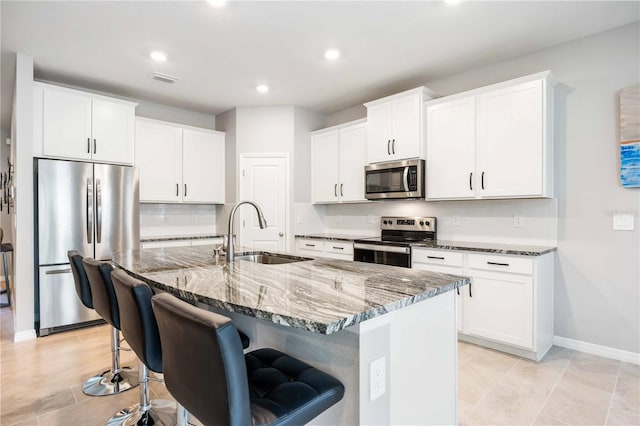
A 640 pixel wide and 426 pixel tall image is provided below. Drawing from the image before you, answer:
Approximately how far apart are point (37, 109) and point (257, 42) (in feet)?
7.51

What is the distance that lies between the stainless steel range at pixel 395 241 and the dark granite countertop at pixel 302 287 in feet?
5.13

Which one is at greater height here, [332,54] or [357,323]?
[332,54]

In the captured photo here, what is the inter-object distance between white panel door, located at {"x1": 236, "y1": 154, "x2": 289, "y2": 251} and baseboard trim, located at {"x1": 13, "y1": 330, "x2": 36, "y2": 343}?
2.34 m

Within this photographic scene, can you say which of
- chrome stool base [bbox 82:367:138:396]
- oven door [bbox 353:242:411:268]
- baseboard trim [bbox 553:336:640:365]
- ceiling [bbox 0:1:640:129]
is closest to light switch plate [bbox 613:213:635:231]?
baseboard trim [bbox 553:336:640:365]

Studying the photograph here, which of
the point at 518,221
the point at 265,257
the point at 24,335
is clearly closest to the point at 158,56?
the point at 265,257

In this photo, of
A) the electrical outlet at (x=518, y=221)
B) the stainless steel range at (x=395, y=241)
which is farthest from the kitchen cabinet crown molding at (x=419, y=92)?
the electrical outlet at (x=518, y=221)

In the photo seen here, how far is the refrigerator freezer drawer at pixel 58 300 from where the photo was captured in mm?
3414

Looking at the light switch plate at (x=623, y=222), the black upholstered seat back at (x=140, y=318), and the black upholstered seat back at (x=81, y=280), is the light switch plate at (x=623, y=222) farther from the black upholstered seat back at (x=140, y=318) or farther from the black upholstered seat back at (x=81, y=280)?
the black upholstered seat back at (x=81, y=280)

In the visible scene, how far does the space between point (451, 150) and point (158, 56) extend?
2.97m

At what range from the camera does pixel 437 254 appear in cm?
329

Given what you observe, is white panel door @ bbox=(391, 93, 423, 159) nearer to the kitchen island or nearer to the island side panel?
the kitchen island

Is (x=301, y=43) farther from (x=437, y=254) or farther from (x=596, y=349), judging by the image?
(x=596, y=349)

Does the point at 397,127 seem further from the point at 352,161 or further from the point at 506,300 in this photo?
the point at 506,300

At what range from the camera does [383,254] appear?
3.70 m
